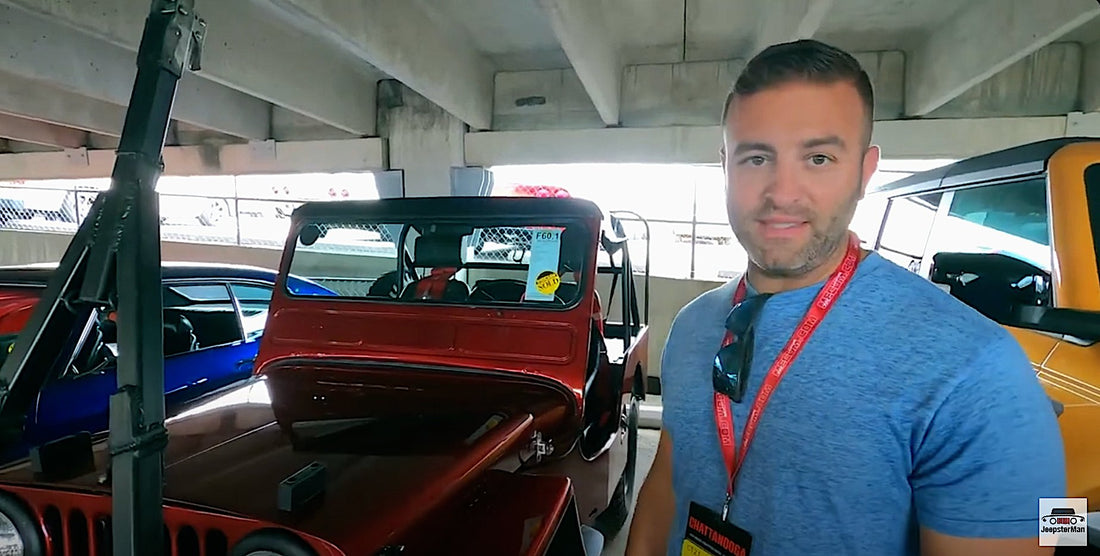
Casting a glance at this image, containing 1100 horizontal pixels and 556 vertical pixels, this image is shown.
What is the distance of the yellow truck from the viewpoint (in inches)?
70.4

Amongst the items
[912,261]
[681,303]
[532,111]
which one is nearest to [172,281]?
[912,261]

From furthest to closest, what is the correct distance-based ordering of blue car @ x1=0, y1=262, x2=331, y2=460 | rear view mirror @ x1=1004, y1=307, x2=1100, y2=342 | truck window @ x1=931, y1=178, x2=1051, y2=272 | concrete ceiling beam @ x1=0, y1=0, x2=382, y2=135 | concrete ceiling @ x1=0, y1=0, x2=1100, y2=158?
concrete ceiling @ x1=0, y1=0, x2=1100, y2=158 → concrete ceiling beam @ x1=0, y1=0, x2=382, y2=135 → blue car @ x1=0, y1=262, x2=331, y2=460 → truck window @ x1=931, y1=178, x2=1051, y2=272 → rear view mirror @ x1=1004, y1=307, x2=1100, y2=342

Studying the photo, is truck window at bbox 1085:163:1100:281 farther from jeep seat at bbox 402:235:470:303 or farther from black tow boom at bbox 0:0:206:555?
black tow boom at bbox 0:0:206:555

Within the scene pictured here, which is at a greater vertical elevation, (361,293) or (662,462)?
(361,293)

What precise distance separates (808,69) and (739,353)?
463 mm

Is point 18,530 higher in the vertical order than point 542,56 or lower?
lower

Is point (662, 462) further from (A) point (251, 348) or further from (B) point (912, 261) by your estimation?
(A) point (251, 348)

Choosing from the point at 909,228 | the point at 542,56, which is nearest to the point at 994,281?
the point at 909,228

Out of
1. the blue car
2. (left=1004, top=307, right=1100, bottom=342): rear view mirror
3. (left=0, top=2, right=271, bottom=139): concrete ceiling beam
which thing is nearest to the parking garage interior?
(left=0, top=2, right=271, bottom=139): concrete ceiling beam

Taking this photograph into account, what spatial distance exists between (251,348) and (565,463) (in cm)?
224

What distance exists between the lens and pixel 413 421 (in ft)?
5.72

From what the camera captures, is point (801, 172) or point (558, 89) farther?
point (558, 89)

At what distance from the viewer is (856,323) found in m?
0.94

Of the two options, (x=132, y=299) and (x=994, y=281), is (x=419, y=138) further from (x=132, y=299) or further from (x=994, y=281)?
(x=132, y=299)
